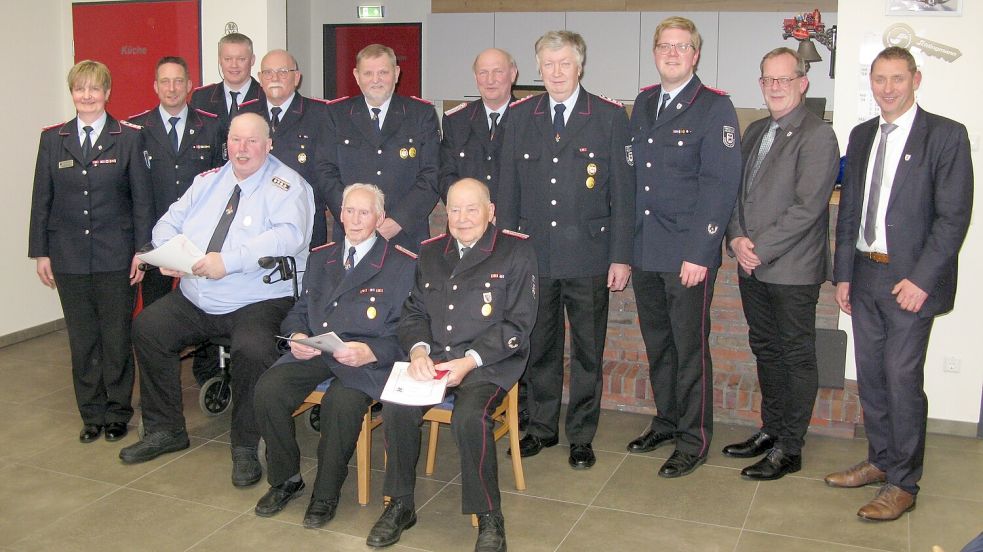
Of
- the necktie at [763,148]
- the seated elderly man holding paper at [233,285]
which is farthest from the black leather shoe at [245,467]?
the necktie at [763,148]

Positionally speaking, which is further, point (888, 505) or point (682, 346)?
point (682, 346)

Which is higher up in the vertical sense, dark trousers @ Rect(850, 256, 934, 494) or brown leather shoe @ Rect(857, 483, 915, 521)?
dark trousers @ Rect(850, 256, 934, 494)

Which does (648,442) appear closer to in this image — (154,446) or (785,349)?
(785,349)

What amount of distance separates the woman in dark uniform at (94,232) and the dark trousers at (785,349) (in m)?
2.79

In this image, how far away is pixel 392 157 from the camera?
425 centimetres

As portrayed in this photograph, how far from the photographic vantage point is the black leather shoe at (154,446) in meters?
4.01

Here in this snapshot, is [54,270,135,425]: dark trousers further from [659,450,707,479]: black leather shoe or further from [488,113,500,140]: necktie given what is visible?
[659,450,707,479]: black leather shoe

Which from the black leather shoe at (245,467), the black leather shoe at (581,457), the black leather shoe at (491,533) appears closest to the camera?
the black leather shoe at (491,533)

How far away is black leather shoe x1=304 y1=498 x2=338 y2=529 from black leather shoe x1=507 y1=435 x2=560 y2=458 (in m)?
0.92

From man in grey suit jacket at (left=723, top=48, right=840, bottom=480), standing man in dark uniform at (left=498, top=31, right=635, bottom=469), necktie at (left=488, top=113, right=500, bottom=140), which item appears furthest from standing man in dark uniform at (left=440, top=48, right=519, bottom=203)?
man in grey suit jacket at (left=723, top=48, right=840, bottom=480)

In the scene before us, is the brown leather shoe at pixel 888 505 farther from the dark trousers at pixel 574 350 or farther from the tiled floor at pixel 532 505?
the dark trousers at pixel 574 350

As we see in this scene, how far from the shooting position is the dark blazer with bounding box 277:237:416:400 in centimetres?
363

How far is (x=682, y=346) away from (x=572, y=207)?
74 centimetres

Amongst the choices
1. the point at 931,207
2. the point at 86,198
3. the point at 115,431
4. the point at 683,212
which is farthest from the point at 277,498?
the point at 931,207
